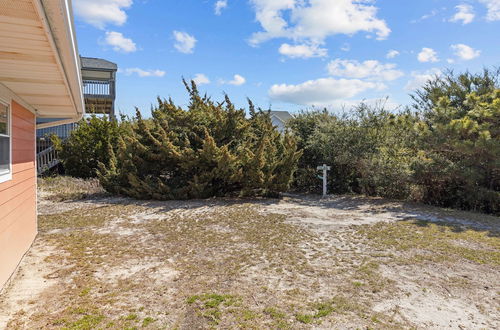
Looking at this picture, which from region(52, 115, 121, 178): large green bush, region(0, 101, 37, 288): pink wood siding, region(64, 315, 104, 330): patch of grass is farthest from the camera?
region(52, 115, 121, 178): large green bush

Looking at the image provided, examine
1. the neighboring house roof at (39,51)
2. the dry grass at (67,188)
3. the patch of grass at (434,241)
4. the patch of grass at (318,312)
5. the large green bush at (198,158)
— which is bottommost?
the patch of grass at (318,312)

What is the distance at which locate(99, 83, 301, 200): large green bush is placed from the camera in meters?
8.28

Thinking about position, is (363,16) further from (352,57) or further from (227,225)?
(227,225)

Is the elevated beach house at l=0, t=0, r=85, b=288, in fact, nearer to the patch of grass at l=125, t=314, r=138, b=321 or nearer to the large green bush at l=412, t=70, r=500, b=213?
the patch of grass at l=125, t=314, r=138, b=321

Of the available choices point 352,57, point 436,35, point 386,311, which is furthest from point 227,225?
point 352,57

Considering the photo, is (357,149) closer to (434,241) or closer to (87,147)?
(434,241)

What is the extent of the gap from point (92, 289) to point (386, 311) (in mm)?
2775

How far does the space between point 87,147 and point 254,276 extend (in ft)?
32.8

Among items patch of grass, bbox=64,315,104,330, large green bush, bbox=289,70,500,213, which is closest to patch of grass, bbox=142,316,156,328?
patch of grass, bbox=64,315,104,330

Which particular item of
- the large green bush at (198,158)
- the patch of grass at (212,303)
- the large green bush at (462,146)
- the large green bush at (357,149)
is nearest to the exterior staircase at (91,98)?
the large green bush at (198,158)

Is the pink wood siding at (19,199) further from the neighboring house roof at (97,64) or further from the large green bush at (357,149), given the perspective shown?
the neighboring house roof at (97,64)

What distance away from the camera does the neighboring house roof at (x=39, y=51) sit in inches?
59.8

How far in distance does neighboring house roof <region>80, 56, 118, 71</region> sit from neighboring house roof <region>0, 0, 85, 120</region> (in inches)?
497

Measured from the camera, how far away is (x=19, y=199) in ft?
13.0
